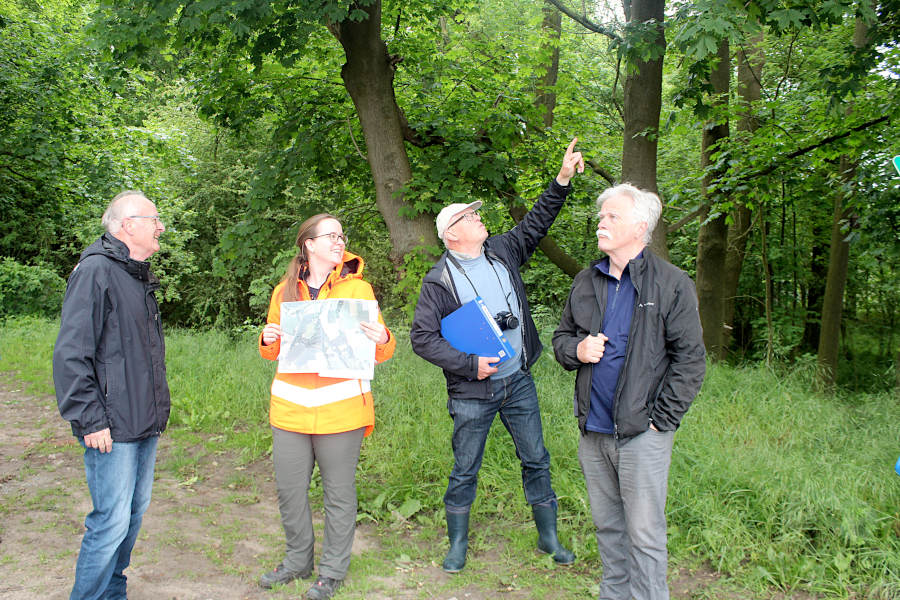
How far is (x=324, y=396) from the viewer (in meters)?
3.56

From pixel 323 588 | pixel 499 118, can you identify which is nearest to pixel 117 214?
pixel 323 588

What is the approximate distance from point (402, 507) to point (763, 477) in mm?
2480

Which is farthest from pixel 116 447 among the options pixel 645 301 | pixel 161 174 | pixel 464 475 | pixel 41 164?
pixel 161 174

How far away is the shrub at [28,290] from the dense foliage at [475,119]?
1.33 metres

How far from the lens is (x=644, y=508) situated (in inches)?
120

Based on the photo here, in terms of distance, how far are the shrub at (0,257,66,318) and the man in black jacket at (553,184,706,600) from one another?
47.7 ft

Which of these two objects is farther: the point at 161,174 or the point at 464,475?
the point at 161,174

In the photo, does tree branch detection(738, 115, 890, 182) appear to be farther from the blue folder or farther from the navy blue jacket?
Result: the blue folder

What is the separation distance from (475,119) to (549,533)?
5.07m

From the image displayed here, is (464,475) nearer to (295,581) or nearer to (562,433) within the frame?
(295,581)

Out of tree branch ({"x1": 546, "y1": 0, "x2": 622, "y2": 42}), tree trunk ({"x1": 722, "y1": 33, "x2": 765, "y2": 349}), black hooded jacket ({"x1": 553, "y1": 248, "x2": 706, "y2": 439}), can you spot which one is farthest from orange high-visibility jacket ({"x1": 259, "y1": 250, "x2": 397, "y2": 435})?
tree trunk ({"x1": 722, "y1": 33, "x2": 765, "y2": 349})

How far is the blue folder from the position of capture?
3650mm

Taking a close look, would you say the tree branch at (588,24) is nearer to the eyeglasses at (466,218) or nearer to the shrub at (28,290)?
the eyeglasses at (466,218)

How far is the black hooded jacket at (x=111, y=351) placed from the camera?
2975 millimetres
